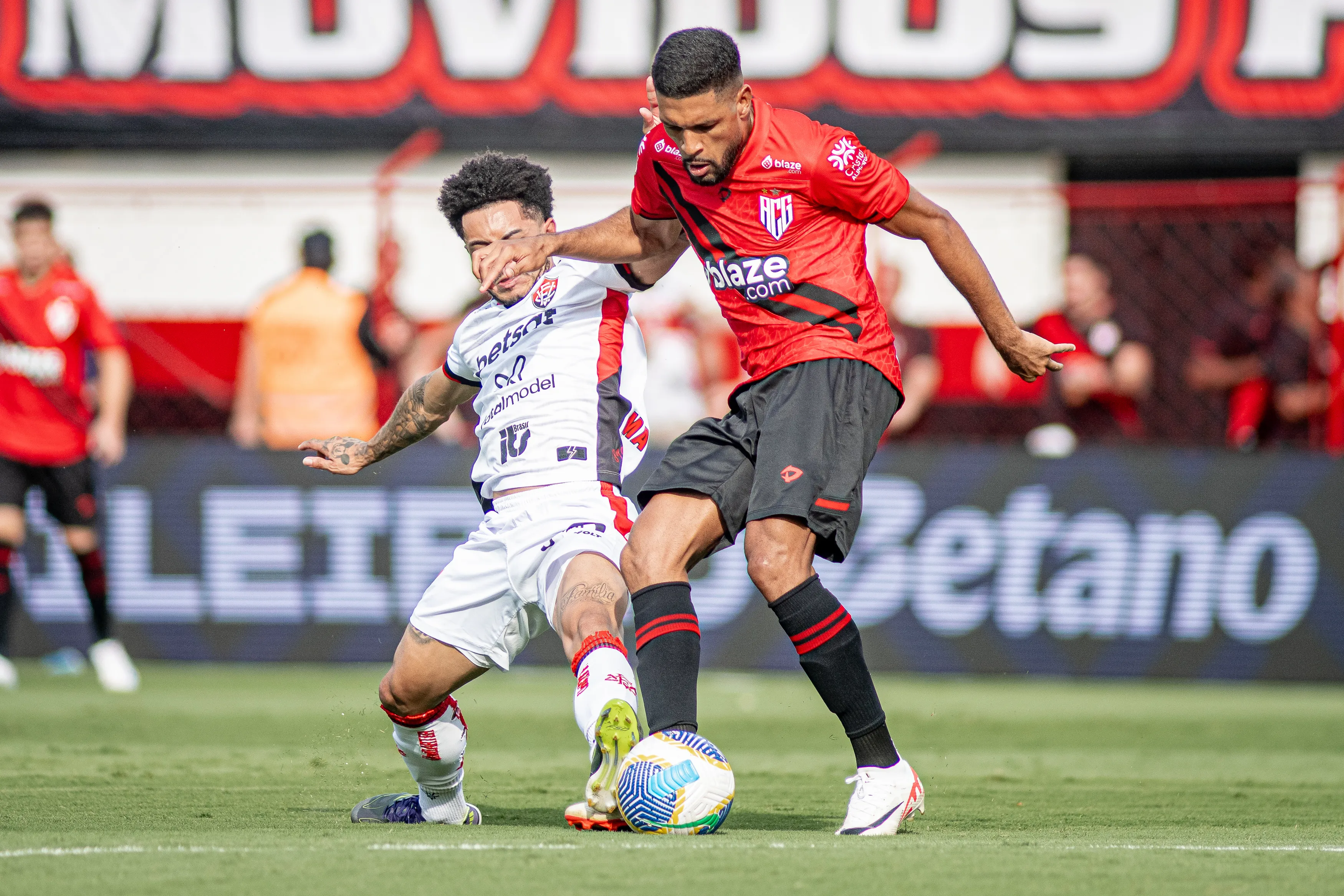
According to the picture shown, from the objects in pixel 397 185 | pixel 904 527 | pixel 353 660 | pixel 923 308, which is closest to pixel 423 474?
pixel 353 660

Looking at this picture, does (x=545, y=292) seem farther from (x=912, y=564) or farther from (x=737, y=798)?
(x=912, y=564)

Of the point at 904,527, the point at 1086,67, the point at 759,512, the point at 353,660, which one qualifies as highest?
the point at 1086,67

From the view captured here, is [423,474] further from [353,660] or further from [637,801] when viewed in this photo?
[637,801]

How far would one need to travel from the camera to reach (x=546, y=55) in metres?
13.4

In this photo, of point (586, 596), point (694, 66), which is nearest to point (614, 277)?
point (694, 66)

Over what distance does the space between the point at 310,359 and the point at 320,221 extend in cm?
273

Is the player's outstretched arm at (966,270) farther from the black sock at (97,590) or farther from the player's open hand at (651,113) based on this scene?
the black sock at (97,590)

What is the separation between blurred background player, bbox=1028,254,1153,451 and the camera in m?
9.78

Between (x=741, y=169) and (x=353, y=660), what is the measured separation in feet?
19.7

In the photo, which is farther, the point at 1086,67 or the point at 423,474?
the point at 1086,67

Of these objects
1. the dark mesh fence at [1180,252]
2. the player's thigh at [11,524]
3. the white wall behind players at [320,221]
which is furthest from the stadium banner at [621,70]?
the player's thigh at [11,524]

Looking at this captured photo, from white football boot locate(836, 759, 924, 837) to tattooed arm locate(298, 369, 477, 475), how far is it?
1.79m

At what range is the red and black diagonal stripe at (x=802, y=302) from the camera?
4516mm

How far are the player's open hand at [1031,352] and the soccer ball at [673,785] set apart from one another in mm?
1364
